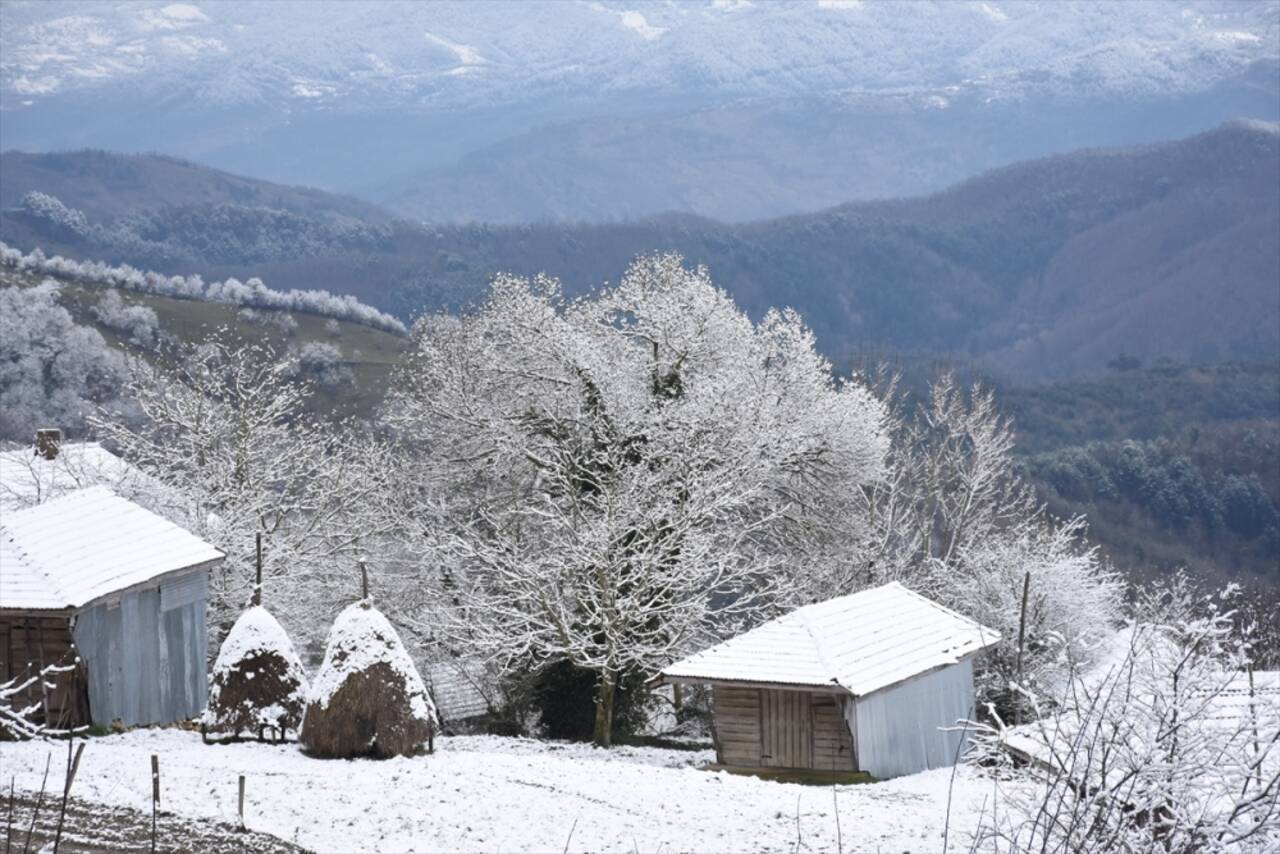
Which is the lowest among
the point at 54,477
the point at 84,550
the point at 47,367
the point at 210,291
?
the point at 84,550

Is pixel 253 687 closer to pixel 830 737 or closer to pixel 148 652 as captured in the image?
pixel 148 652

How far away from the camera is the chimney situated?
3784 cm

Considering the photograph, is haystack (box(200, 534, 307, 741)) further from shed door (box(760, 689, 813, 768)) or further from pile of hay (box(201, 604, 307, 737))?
shed door (box(760, 689, 813, 768))

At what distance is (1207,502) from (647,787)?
116 m

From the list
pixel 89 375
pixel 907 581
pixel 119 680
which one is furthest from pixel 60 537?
pixel 89 375

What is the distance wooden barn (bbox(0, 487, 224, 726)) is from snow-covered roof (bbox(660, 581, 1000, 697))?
890cm

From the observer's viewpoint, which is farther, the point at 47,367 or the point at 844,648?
the point at 47,367

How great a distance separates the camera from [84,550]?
26297 mm

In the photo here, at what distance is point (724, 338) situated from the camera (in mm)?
38938

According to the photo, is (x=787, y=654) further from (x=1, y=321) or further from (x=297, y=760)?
(x=1, y=321)

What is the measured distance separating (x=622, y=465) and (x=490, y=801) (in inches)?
588

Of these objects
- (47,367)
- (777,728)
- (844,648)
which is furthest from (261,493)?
(47,367)

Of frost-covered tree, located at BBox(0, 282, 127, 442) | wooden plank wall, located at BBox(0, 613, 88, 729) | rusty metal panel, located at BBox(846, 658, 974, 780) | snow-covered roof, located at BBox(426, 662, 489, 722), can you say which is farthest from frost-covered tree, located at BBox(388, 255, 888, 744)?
frost-covered tree, located at BBox(0, 282, 127, 442)

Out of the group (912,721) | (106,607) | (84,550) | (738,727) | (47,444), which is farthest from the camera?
(47,444)
